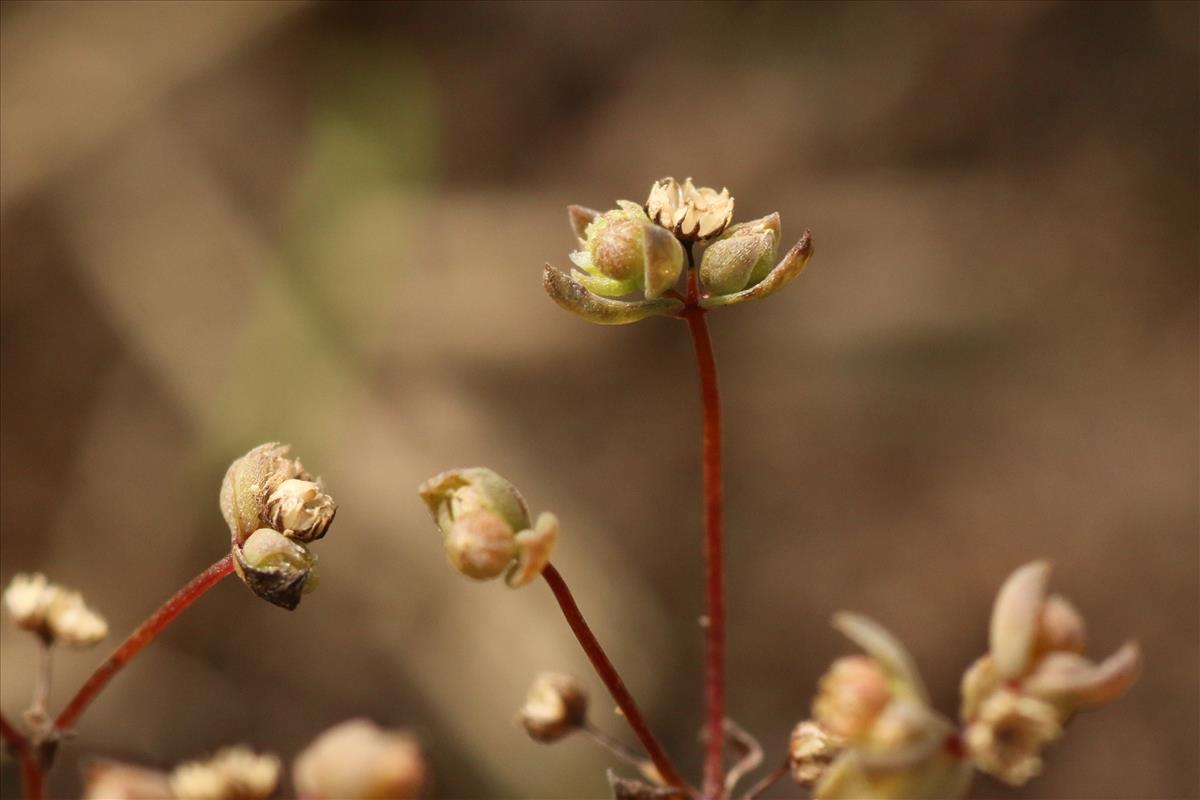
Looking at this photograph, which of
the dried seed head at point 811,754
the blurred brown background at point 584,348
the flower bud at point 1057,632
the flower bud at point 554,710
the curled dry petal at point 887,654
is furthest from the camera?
the blurred brown background at point 584,348

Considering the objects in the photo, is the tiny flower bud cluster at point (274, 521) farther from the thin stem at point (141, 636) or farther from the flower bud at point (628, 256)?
the flower bud at point (628, 256)

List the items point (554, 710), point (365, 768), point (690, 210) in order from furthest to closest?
point (554, 710)
point (690, 210)
point (365, 768)

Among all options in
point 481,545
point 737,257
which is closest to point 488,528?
point 481,545

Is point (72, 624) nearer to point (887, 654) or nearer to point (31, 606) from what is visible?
point (31, 606)

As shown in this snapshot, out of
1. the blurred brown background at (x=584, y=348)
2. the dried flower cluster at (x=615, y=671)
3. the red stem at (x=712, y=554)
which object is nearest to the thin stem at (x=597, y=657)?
the dried flower cluster at (x=615, y=671)

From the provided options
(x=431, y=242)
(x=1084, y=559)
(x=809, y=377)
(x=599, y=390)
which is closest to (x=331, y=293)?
(x=431, y=242)

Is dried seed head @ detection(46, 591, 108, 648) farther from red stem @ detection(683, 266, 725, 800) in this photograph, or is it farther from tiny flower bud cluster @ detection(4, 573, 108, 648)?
red stem @ detection(683, 266, 725, 800)
